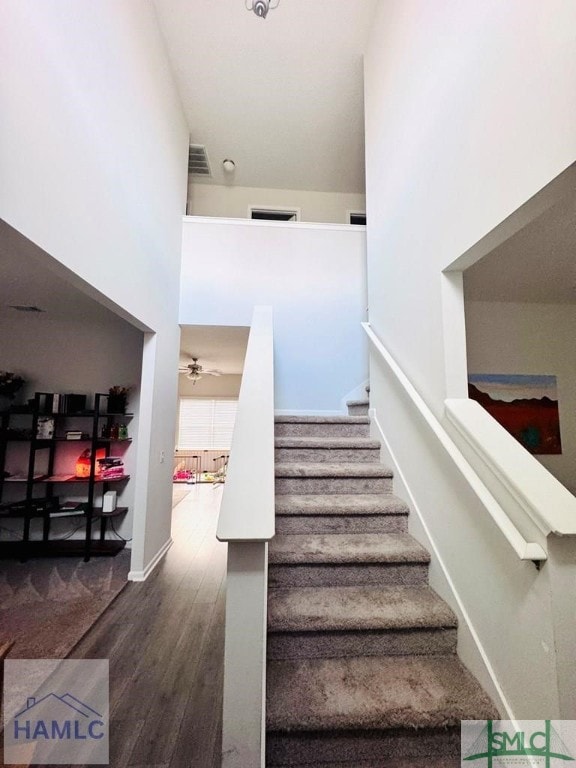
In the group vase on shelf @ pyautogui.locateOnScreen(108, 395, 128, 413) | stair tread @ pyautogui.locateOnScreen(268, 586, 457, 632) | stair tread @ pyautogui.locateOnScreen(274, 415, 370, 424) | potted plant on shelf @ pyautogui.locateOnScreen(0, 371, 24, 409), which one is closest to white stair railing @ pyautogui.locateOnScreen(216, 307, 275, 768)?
stair tread @ pyautogui.locateOnScreen(268, 586, 457, 632)

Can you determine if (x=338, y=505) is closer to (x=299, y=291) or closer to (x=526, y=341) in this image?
(x=526, y=341)

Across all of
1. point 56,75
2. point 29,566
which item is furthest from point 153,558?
point 56,75

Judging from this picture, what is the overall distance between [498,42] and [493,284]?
→ 1.26m

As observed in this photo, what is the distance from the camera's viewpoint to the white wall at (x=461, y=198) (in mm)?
1129

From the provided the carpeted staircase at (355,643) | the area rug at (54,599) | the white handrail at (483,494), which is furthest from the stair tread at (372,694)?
the area rug at (54,599)

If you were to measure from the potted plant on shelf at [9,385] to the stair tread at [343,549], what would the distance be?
363cm

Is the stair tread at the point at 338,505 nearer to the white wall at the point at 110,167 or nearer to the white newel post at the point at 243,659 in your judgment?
the white newel post at the point at 243,659

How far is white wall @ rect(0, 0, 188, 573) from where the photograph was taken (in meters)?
1.46

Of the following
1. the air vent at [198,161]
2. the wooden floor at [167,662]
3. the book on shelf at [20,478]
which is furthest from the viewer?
the air vent at [198,161]

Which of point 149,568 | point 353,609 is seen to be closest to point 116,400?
point 149,568

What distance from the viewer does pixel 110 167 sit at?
7.41 ft

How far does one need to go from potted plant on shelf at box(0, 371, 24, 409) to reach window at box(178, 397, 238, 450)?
521 cm

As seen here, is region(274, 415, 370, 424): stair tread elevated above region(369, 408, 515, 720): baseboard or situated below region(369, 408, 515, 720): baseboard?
above

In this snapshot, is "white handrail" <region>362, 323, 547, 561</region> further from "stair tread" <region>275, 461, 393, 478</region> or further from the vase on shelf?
the vase on shelf
